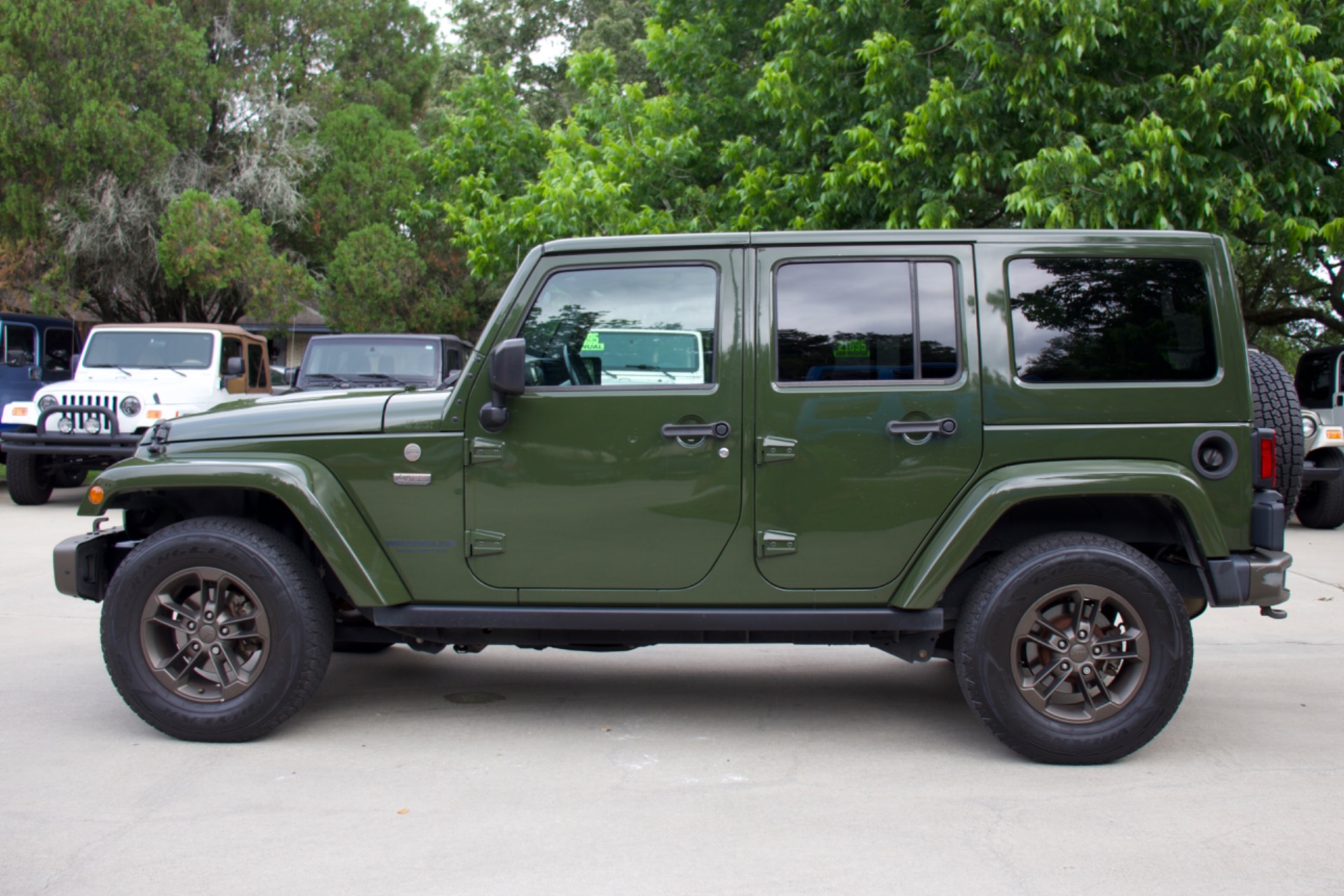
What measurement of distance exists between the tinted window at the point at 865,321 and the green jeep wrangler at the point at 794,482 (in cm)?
1

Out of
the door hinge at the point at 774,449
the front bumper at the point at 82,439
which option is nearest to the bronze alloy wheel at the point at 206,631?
the door hinge at the point at 774,449

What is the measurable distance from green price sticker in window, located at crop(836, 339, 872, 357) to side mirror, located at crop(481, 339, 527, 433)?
1.19m

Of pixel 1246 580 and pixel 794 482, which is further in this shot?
pixel 794 482

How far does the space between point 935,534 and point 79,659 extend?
435 cm

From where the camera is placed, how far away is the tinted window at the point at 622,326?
414cm

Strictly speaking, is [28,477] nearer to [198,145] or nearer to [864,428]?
[198,145]

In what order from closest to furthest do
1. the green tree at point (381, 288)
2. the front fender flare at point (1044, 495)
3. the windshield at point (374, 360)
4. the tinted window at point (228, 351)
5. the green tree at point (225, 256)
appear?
1. the front fender flare at point (1044, 495)
2. the windshield at point (374, 360)
3. the tinted window at point (228, 351)
4. the green tree at point (225, 256)
5. the green tree at point (381, 288)

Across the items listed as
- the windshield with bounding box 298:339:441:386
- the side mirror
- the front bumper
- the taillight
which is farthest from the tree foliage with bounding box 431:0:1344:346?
the side mirror

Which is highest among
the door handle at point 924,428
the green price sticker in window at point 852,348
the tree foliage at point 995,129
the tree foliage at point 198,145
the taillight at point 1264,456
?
the tree foliage at point 198,145

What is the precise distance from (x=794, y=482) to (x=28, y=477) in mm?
11207

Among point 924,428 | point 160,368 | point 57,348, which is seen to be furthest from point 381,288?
point 924,428

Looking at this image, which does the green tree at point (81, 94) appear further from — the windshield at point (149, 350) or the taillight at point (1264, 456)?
the taillight at point (1264, 456)

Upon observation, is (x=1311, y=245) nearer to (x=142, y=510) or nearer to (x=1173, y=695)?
(x=1173, y=695)

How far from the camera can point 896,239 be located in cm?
413
